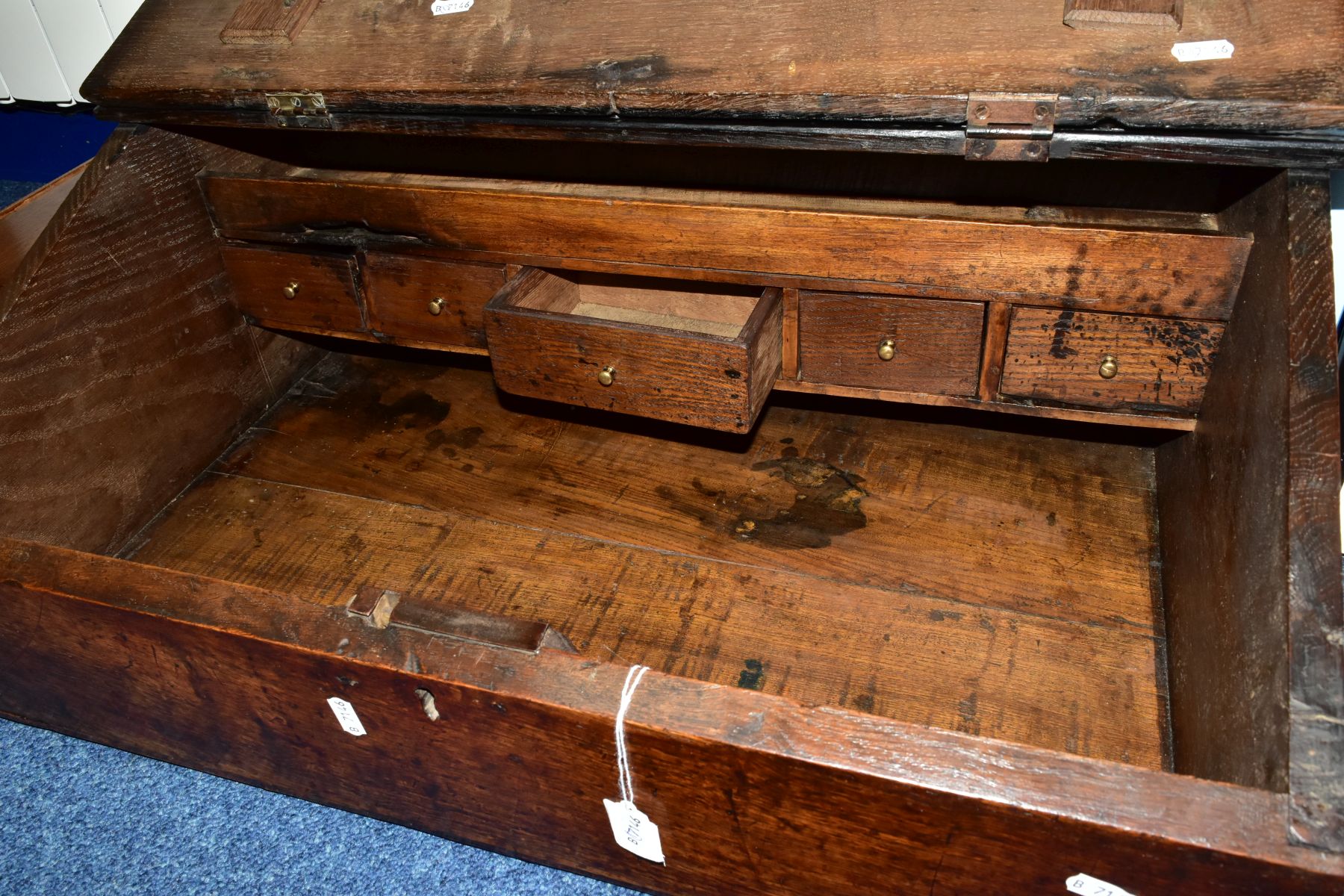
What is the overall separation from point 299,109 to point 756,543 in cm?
84

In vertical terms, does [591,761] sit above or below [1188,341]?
below

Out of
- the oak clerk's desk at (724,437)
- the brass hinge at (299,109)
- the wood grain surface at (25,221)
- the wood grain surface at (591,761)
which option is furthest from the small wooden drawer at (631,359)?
the wood grain surface at (25,221)

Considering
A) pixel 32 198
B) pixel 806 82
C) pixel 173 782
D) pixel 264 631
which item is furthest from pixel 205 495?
pixel 806 82

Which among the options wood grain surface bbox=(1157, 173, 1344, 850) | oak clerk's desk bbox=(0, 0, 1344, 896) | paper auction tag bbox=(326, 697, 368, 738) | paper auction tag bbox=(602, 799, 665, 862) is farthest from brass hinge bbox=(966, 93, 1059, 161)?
paper auction tag bbox=(326, 697, 368, 738)

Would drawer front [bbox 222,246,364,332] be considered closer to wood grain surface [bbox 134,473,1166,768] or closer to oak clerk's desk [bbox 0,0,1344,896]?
oak clerk's desk [bbox 0,0,1344,896]

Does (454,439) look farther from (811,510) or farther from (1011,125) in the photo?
(1011,125)

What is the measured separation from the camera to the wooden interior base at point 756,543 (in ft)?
3.81

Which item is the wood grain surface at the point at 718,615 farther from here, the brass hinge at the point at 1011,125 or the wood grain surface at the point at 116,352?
the brass hinge at the point at 1011,125

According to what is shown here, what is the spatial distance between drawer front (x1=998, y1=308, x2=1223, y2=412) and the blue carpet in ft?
2.70

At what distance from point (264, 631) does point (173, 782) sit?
1.97 ft

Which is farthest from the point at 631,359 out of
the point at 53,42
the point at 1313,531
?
the point at 53,42

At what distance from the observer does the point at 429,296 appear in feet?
4.66

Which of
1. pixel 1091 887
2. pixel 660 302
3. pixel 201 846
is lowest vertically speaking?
pixel 201 846

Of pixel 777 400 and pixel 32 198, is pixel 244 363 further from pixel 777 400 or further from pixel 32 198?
pixel 777 400
